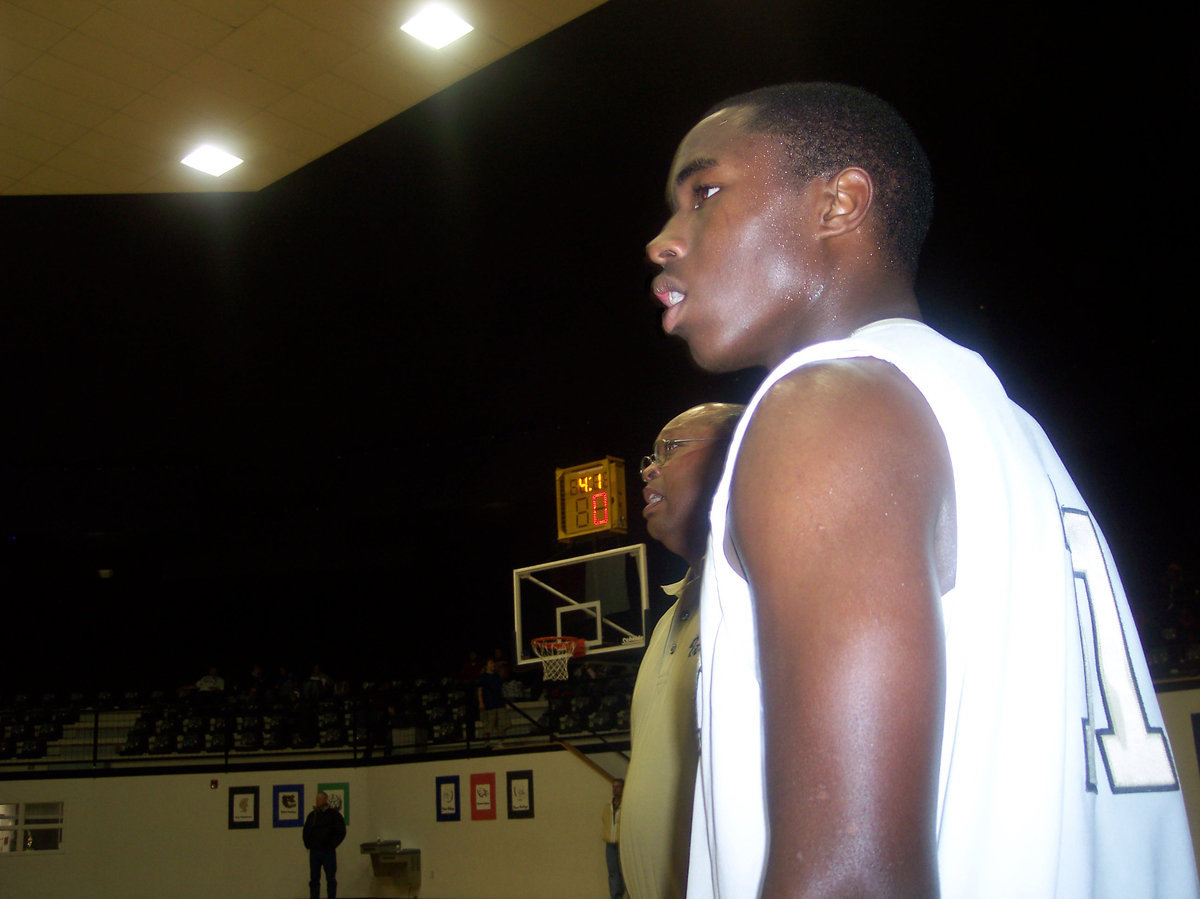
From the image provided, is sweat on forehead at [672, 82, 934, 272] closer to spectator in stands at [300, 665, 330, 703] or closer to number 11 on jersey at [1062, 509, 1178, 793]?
number 11 on jersey at [1062, 509, 1178, 793]

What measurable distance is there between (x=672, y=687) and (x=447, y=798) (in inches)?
379

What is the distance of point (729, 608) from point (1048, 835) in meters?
0.28

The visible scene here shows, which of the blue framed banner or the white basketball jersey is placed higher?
the white basketball jersey

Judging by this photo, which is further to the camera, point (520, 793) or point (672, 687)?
point (520, 793)

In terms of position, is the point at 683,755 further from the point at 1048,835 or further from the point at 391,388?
the point at 391,388

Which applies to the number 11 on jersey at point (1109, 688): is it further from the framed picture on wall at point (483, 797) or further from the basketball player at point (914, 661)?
the framed picture on wall at point (483, 797)

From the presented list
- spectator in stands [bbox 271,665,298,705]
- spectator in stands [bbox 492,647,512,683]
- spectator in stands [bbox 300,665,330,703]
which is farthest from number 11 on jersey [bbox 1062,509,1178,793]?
spectator in stands [bbox 271,665,298,705]

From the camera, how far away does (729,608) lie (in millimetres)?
766

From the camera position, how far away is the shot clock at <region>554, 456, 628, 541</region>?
1037 cm

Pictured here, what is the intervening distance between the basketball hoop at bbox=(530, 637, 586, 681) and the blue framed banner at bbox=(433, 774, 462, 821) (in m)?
2.54

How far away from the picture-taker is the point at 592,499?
10.6 m

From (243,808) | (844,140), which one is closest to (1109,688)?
(844,140)

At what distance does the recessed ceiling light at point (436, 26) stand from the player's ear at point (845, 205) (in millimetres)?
4962

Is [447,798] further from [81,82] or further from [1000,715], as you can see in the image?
[1000,715]
